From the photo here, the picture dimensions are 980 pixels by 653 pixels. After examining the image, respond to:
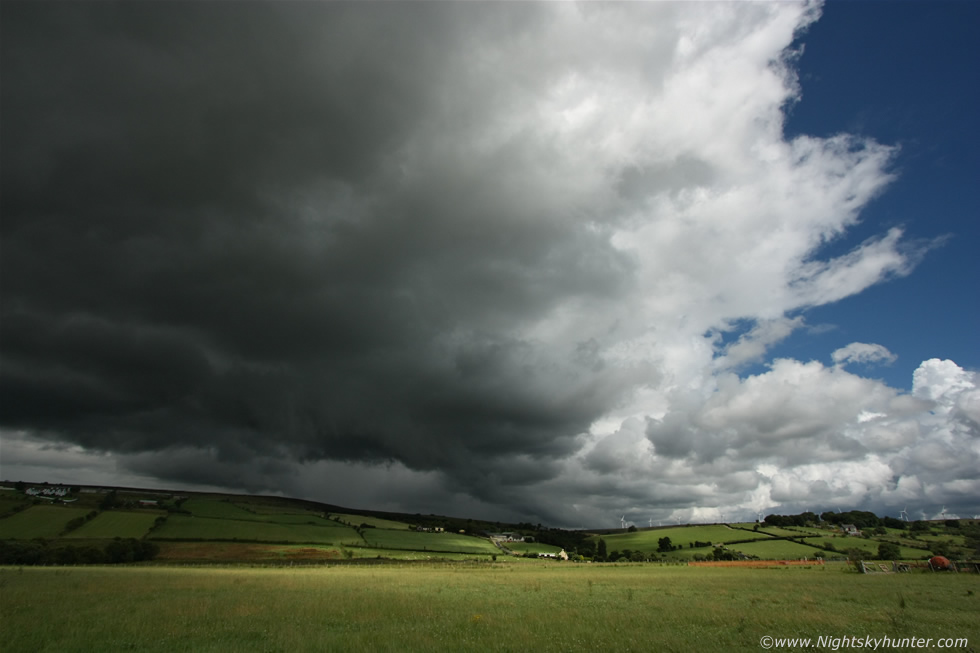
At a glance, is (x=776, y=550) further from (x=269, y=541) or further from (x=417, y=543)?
(x=269, y=541)

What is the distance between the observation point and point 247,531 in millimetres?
150250

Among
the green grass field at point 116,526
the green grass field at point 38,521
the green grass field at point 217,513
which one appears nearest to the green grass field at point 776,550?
the green grass field at point 116,526

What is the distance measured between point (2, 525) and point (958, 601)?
184956 millimetres

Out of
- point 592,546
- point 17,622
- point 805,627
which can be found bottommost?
point 592,546

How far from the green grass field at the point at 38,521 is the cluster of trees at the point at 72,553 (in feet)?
54.0

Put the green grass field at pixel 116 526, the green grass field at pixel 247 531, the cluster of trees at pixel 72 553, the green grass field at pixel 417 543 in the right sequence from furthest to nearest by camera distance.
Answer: the green grass field at pixel 417 543 → the green grass field at pixel 247 531 → the green grass field at pixel 116 526 → the cluster of trees at pixel 72 553

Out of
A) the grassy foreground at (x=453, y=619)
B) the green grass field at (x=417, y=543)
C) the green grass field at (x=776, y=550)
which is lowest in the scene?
the green grass field at (x=417, y=543)

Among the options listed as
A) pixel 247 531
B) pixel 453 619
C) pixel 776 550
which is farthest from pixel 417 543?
pixel 453 619

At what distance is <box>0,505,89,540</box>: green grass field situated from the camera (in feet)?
385

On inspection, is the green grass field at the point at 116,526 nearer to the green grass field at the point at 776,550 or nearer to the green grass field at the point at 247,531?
the green grass field at the point at 247,531

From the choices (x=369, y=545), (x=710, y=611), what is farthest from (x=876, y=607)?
(x=369, y=545)

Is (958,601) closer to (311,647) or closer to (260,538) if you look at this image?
(311,647)

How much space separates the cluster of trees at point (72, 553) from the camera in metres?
93.8

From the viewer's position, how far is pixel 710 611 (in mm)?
24953
